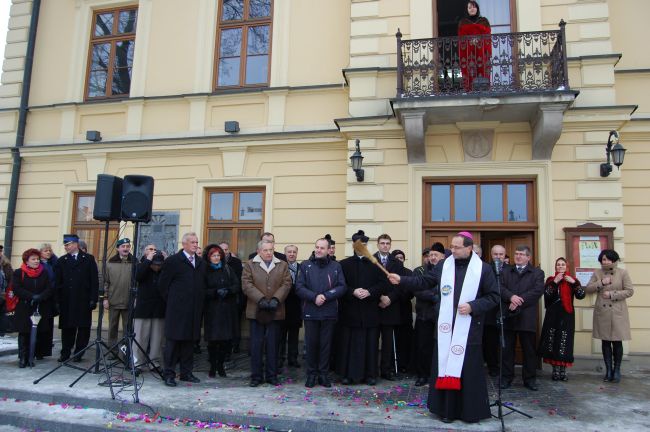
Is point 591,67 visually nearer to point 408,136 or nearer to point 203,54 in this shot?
point 408,136

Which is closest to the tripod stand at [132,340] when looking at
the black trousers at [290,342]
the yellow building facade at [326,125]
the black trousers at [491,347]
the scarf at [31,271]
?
the scarf at [31,271]

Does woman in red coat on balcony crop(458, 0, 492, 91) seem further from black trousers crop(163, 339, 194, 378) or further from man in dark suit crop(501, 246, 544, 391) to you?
black trousers crop(163, 339, 194, 378)

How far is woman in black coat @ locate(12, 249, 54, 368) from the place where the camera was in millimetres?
7262

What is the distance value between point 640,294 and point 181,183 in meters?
7.94

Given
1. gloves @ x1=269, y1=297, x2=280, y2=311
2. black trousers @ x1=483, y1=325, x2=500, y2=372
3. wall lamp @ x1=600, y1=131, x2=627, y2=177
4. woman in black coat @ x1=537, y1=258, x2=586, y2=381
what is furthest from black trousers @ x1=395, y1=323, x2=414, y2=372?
wall lamp @ x1=600, y1=131, x2=627, y2=177

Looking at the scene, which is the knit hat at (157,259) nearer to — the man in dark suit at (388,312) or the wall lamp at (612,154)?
the man in dark suit at (388,312)

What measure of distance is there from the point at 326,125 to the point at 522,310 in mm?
4650

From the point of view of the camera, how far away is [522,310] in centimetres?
665

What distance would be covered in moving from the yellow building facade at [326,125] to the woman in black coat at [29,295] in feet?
9.15

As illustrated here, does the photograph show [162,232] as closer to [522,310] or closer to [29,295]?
[29,295]

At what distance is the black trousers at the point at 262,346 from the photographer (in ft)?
21.1

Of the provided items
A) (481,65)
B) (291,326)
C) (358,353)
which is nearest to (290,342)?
(291,326)

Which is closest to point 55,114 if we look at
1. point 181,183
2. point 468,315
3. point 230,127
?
point 181,183

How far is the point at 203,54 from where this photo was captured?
1020cm
